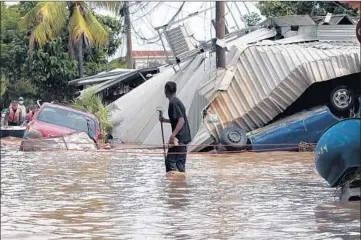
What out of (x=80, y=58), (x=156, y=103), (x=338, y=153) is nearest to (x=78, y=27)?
(x=80, y=58)

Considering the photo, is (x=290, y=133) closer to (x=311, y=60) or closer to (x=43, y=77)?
(x=311, y=60)

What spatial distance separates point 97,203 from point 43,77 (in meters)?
23.8

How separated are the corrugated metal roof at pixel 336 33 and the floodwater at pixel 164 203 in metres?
8.18

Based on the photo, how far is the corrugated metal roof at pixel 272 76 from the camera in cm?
1919

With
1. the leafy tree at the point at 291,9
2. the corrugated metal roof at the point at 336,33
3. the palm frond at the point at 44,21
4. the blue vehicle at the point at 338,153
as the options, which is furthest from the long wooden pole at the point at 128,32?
the blue vehicle at the point at 338,153

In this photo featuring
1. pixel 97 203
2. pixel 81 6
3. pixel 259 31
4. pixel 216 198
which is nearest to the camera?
pixel 97 203

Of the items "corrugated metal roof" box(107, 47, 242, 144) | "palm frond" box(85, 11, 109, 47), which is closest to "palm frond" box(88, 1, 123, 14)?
"palm frond" box(85, 11, 109, 47)

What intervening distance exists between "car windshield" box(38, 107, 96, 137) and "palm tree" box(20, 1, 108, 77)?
9573mm

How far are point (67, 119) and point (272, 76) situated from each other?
16.3 ft

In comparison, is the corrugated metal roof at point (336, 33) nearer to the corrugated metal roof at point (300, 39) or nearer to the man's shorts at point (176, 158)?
the corrugated metal roof at point (300, 39)

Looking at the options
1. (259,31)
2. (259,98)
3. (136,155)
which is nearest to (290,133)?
(259,98)

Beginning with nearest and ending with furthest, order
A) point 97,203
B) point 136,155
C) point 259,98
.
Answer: point 97,203 → point 136,155 → point 259,98

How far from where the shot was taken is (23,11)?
32844 mm

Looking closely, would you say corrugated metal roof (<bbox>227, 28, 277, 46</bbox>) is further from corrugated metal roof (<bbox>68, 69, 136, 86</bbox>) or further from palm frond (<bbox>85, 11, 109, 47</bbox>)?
palm frond (<bbox>85, 11, 109, 47</bbox>)
